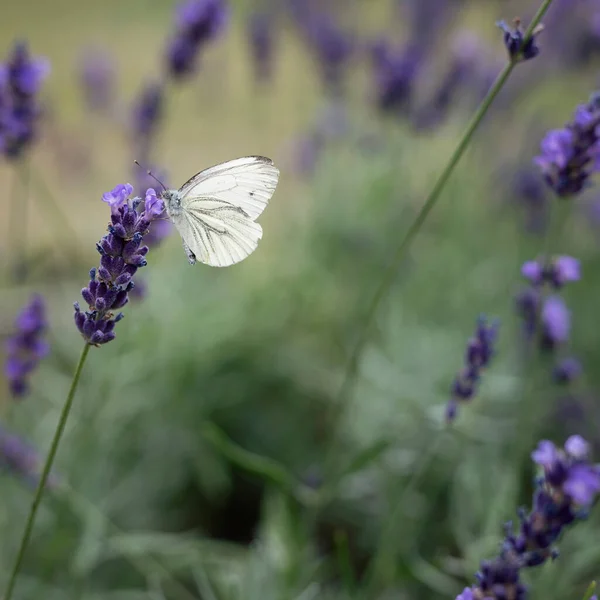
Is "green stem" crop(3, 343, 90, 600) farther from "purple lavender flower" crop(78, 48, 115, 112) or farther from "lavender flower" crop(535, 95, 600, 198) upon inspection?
"purple lavender flower" crop(78, 48, 115, 112)

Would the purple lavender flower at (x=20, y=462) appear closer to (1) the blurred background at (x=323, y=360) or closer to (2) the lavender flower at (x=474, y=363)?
(1) the blurred background at (x=323, y=360)

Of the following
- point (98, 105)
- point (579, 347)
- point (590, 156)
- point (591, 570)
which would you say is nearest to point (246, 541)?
point (591, 570)

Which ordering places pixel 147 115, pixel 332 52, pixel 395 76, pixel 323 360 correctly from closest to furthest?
pixel 147 115 < pixel 395 76 < pixel 323 360 < pixel 332 52

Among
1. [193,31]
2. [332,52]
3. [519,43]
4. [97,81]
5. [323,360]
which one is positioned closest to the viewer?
[519,43]

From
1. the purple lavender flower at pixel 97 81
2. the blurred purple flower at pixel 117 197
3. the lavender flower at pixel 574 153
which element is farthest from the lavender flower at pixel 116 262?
the purple lavender flower at pixel 97 81

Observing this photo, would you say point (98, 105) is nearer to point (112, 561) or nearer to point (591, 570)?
point (112, 561)

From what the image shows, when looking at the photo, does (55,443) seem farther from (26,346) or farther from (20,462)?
(20,462)

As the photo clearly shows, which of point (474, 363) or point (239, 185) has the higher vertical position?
point (239, 185)

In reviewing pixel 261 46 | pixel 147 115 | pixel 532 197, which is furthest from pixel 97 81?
pixel 532 197
